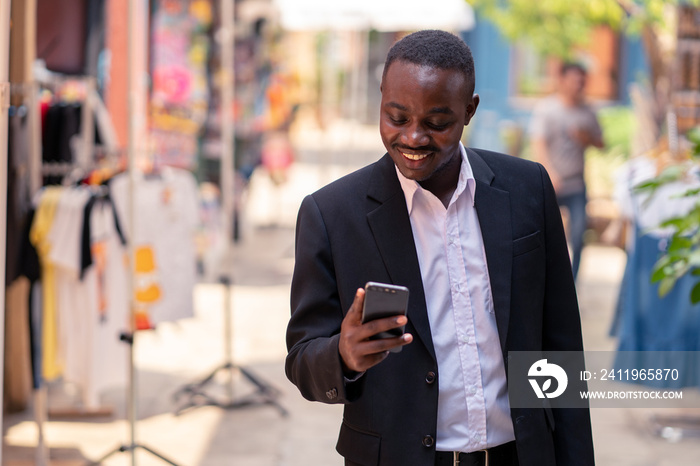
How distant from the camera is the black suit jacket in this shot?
2.00 meters

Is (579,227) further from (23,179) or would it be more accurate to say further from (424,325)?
(424,325)

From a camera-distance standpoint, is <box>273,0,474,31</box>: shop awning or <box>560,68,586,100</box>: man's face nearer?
<box>560,68,586,100</box>: man's face

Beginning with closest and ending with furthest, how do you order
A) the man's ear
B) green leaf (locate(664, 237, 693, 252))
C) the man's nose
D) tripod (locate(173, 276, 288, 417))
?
1. the man's nose
2. the man's ear
3. green leaf (locate(664, 237, 693, 252))
4. tripod (locate(173, 276, 288, 417))

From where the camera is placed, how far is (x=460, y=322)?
6.70 ft

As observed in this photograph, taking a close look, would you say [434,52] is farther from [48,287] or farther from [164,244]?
[48,287]

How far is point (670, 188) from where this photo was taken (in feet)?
18.1

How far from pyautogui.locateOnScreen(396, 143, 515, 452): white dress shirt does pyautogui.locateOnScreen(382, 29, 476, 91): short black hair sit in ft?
0.86

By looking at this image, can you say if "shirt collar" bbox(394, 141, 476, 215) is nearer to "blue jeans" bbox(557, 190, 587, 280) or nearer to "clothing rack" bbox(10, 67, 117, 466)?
"clothing rack" bbox(10, 67, 117, 466)

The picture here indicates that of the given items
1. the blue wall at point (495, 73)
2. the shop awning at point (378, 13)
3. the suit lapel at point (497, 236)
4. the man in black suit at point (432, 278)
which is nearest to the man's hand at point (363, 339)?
the man in black suit at point (432, 278)

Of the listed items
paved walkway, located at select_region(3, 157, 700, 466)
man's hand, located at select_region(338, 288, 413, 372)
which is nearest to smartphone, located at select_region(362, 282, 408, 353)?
man's hand, located at select_region(338, 288, 413, 372)

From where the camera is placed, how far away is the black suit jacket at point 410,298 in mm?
2000

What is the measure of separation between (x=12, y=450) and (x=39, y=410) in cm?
69

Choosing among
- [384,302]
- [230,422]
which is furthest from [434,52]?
[230,422]

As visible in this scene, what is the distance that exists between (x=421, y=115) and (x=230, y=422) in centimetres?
414
